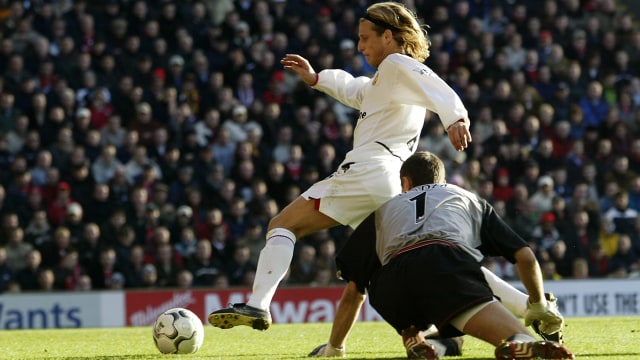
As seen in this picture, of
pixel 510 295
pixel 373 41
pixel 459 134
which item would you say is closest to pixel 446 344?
pixel 510 295

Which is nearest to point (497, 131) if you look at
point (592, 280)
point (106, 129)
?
point (592, 280)

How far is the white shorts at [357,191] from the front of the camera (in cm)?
701

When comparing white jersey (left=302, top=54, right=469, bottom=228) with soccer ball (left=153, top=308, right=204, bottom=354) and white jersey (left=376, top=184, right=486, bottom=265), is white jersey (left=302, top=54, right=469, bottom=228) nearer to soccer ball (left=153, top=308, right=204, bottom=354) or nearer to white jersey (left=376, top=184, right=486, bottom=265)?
white jersey (left=376, top=184, right=486, bottom=265)

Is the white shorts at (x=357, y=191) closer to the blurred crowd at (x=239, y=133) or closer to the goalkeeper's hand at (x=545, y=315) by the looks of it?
the goalkeeper's hand at (x=545, y=315)

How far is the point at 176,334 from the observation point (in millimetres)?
7688

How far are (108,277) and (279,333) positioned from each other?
5.48 m

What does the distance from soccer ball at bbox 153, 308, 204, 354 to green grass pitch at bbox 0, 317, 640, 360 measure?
10 centimetres

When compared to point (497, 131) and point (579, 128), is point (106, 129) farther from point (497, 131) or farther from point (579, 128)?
point (579, 128)

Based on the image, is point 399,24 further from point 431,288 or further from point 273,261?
point 431,288

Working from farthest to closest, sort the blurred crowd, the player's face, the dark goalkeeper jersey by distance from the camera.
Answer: the blurred crowd, the player's face, the dark goalkeeper jersey

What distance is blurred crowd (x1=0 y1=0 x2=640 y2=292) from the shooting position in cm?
1577

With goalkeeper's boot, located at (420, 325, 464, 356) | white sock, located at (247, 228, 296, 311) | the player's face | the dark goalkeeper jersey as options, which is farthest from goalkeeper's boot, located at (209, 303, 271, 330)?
the player's face

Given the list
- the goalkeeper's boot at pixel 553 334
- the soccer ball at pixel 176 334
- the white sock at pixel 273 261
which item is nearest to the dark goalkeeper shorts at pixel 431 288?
the goalkeeper's boot at pixel 553 334

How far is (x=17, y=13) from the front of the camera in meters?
18.7
